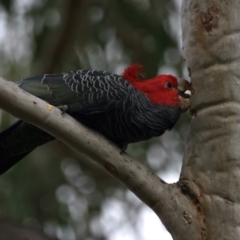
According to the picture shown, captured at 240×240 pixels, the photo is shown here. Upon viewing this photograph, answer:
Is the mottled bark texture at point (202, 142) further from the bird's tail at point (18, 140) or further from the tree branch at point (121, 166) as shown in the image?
the bird's tail at point (18, 140)

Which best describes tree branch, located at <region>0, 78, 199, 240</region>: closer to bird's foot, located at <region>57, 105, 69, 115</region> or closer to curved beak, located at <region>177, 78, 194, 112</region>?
bird's foot, located at <region>57, 105, 69, 115</region>

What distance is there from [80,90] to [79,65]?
4.61ft

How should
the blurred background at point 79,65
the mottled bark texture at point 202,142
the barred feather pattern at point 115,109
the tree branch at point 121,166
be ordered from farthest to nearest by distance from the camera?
the blurred background at point 79,65, the barred feather pattern at point 115,109, the mottled bark texture at point 202,142, the tree branch at point 121,166

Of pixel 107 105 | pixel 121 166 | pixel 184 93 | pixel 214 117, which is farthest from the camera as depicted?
pixel 184 93

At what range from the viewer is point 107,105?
7.58 feet

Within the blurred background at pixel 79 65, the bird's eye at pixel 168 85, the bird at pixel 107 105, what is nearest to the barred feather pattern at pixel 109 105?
the bird at pixel 107 105

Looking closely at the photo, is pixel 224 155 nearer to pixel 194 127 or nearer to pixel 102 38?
pixel 194 127

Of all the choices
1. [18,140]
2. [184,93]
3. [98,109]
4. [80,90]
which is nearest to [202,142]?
[184,93]

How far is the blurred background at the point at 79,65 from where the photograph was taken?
3623mm

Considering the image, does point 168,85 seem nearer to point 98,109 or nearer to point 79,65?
point 98,109

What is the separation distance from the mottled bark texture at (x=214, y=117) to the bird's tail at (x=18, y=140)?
661mm

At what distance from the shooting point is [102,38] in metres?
3.87

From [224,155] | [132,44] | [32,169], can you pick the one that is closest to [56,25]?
[132,44]

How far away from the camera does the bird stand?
7.48ft
